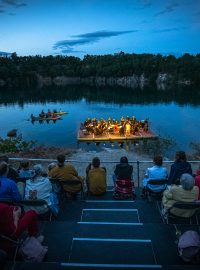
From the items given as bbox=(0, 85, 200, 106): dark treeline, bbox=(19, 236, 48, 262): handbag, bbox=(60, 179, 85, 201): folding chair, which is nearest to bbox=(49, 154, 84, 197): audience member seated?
bbox=(60, 179, 85, 201): folding chair

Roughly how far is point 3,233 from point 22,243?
272 mm

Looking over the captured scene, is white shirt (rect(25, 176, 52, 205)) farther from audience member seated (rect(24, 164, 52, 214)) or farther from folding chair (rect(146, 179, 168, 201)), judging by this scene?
folding chair (rect(146, 179, 168, 201))

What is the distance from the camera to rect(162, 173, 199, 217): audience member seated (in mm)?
5613

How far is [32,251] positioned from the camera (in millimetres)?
4477

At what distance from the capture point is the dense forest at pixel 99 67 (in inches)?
4486

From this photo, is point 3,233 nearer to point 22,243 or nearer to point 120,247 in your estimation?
point 22,243

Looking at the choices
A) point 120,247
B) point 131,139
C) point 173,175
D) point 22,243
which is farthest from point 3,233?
point 131,139

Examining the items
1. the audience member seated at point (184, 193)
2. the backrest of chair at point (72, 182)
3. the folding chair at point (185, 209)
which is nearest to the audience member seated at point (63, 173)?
the backrest of chair at point (72, 182)

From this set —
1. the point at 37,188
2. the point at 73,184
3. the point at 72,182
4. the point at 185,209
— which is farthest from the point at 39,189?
the point at 185,209

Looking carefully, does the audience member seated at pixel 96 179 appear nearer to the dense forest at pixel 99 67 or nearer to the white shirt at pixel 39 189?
the white shirt at pixel 39 189

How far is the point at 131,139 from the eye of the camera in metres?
27.7

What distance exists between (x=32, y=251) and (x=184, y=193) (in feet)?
8.33

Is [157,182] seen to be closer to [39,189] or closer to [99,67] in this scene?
[39,189]

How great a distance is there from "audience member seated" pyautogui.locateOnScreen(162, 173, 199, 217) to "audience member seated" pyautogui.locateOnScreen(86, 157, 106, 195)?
217 cm
